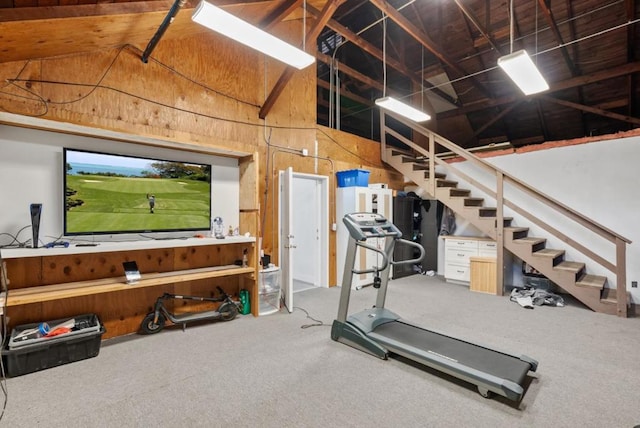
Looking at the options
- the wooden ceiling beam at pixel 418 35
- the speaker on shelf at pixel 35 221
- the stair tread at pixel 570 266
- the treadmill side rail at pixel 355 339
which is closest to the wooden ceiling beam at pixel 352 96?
the wooden ceiling beam at pixel 418 35

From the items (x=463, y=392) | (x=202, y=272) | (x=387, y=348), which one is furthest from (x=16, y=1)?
(x=463, y=392)

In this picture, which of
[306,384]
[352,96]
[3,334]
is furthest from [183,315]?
[352,96]

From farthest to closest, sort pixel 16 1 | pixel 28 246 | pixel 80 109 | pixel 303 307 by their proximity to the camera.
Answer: pixel 303 307 < pixel 80 109 < pixel 28 246 < pixel 16 1

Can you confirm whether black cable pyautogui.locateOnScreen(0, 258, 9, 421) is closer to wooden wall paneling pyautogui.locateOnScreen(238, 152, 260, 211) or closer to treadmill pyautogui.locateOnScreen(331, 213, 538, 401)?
wooden wall paneling pyautogui.locateOnScreen(238, 152, 260, 211)

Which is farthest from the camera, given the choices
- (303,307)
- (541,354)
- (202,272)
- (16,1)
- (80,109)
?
(303,307)

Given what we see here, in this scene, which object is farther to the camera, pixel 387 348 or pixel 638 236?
pixel 638 236

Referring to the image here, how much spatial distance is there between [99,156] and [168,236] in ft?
3.64

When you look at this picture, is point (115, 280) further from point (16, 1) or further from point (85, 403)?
point (16, 1)

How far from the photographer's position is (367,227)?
3.33 metres

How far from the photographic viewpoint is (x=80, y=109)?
→ 3174 mm

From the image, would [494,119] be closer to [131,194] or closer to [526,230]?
[526,230]

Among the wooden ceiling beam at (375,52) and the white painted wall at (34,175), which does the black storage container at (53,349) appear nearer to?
the white painted wall at (34,175)

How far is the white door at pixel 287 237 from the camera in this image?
4.15 m

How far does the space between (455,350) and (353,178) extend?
11.6 ft
